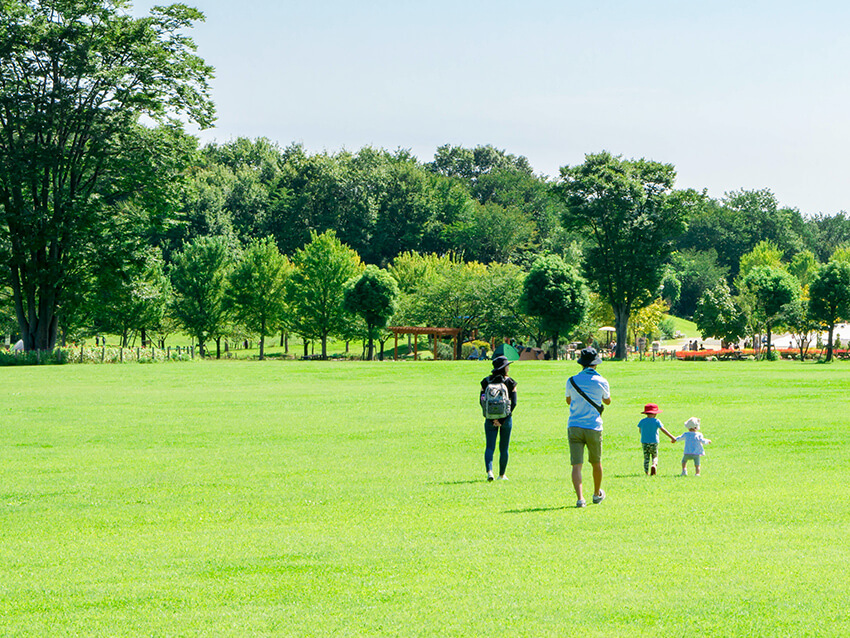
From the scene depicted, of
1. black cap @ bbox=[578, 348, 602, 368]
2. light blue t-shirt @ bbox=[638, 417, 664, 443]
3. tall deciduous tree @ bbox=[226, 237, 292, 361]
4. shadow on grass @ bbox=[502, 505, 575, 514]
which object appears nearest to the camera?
shadow on grass @ bbox=[502, 505, 575, 514]

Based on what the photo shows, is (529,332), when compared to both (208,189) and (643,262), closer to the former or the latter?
(643,262)

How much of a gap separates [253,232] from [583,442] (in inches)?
3963

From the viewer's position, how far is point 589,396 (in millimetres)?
11922

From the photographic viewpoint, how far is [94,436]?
21.5 metres

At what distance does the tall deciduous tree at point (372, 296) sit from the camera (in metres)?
69.5

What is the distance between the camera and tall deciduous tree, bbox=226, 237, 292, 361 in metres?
76.8

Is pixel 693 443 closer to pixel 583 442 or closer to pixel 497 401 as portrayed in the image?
pixel 497 401

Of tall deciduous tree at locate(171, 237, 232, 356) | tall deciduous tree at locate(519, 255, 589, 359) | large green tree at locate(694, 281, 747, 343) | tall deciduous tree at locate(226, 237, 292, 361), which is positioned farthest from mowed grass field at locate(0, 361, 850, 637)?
large green tree at locate(694, 281, 747, 343)

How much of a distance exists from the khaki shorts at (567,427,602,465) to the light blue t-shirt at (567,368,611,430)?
2.7 inches

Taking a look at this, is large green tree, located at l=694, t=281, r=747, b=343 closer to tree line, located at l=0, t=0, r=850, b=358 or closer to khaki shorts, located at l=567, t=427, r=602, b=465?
tree line, located at l=0, t=0, r=850, b=358

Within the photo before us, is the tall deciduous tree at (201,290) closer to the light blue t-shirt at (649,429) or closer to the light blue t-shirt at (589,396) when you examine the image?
the light blue t-shirt at (649,429)

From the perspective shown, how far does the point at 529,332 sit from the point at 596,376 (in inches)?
2635

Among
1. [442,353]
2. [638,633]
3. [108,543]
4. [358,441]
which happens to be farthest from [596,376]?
[442,353]

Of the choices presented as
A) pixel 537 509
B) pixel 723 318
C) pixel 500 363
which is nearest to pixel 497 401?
pixel 500 363
